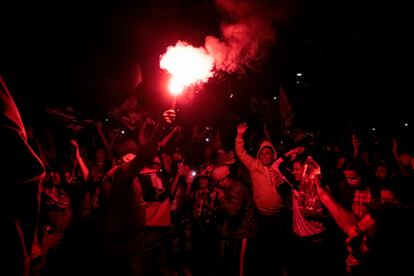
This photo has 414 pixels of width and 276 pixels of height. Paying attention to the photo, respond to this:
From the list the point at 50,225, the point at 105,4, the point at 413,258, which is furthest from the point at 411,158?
the point at 105,4

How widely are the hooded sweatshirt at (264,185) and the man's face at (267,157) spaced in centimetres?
10

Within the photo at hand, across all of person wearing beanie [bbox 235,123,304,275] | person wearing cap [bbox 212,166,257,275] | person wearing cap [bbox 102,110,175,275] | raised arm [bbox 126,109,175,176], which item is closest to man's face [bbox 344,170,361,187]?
person wearing beanie [bbox 235,123,304,275]

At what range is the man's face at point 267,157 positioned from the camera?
7043mm

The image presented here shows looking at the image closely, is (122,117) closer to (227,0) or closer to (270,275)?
(227,0)

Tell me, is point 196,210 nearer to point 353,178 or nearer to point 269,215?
point 269,215

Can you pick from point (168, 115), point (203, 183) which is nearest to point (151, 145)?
point (168, 115)

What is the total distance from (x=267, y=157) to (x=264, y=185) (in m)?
0.72

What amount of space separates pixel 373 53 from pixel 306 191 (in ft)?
44.2

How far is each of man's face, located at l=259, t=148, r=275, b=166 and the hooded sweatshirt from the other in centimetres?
10

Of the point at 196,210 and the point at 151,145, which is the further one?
the point at 196,210

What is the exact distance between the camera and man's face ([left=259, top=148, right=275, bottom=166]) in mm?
7043

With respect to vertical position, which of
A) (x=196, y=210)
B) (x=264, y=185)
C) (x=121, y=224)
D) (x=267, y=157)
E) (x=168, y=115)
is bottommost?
(x=121, y=224)

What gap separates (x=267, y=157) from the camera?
23.1ft

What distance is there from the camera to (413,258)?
1905 mm
